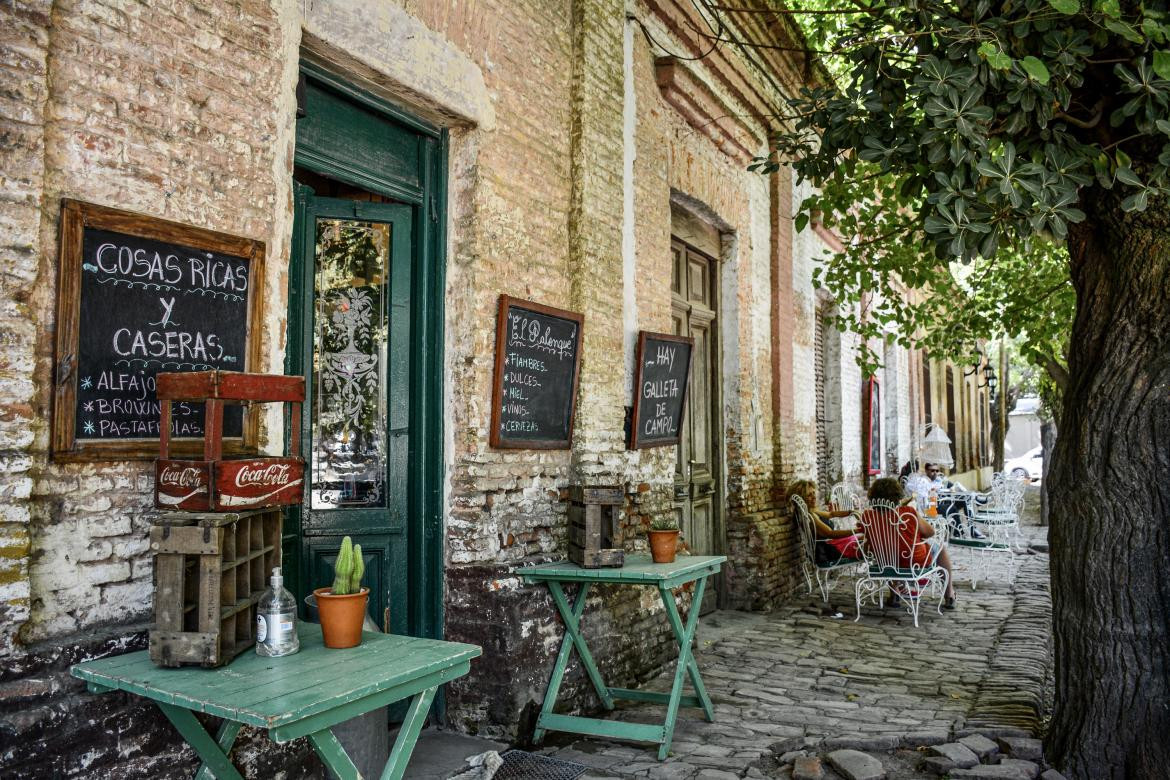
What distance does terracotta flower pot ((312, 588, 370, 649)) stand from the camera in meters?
2.77

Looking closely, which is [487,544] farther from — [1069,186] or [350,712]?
[1069,186]

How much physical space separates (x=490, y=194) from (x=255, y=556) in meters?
2.46

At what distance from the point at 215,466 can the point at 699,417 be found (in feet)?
18.4

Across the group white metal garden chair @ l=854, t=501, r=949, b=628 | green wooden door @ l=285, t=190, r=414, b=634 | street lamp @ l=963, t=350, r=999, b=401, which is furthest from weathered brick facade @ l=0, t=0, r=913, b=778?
street lamp @ l=963, t=350, r=999, b=401

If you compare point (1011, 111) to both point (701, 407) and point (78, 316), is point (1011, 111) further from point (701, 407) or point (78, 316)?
point (701, 407)

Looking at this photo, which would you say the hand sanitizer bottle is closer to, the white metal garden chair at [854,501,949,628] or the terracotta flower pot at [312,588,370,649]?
the terracotta flower pot at [312,588,370,649]

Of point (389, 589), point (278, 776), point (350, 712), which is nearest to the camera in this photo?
point (350, 712)

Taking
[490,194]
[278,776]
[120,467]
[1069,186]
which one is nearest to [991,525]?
[1069,186]

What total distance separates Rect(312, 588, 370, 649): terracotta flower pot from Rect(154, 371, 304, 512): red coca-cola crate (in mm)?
365

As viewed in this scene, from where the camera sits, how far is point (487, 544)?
4434 mm

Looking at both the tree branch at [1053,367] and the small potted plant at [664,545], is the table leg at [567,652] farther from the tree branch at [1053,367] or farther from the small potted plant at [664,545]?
the tree branch at [1053,367]

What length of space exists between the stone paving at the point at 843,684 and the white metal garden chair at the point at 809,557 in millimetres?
316

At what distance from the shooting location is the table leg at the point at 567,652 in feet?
14.6

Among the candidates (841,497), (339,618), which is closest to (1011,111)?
(339,618)
